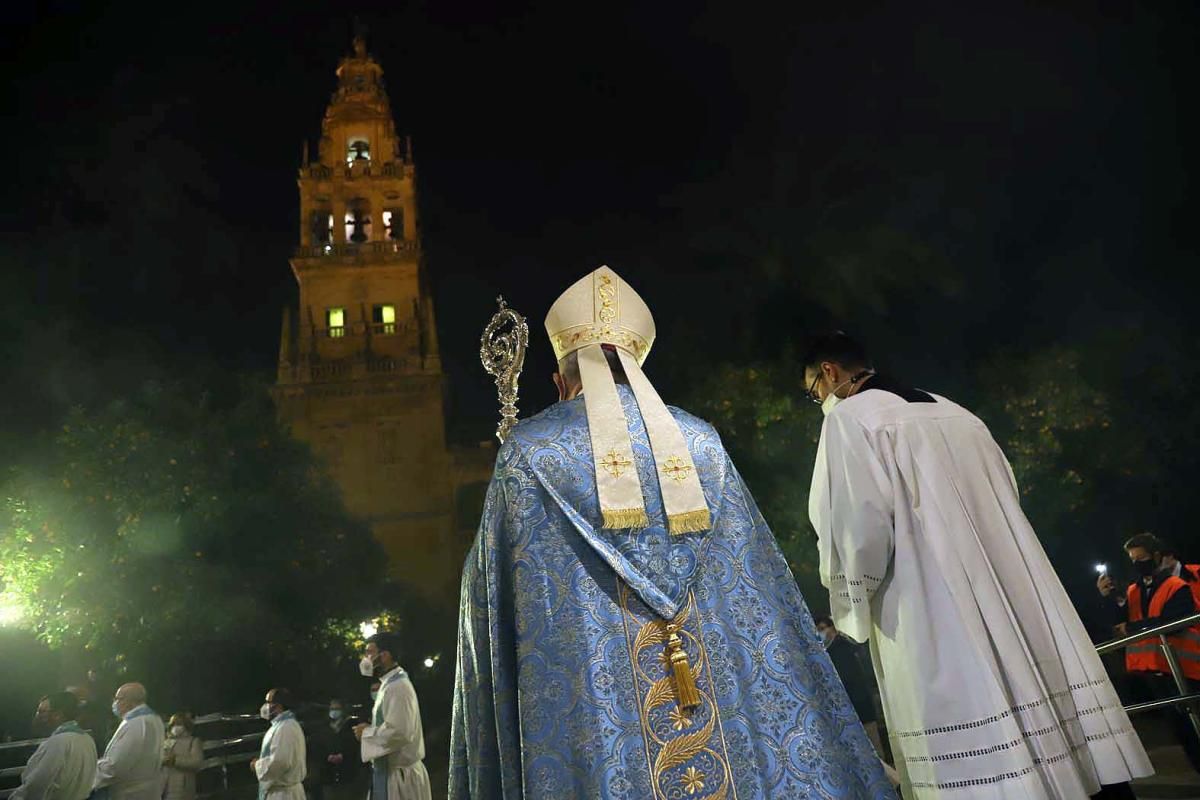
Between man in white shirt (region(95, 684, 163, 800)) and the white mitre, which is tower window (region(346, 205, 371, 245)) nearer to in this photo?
man in white shirt (region(95, 684, 163, 800))

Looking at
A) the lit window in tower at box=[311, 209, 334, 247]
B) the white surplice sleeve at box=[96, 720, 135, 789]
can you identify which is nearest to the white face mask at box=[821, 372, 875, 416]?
the white surplice sleeve at box=[96, 720, 135, 789]

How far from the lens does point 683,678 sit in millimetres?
1973

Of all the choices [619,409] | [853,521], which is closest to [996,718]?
[853,521]

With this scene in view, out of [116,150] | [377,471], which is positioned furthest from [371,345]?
[116,150]

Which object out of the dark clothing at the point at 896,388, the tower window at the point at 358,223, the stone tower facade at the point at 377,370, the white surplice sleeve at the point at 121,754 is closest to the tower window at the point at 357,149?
the stone tower facade at the point at 377,370

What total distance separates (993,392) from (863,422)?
32.5 ft

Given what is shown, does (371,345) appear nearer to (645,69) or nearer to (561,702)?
(645,69)

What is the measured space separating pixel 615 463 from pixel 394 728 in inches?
199

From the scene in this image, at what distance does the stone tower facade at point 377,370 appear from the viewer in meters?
20.8

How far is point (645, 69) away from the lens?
14633 mm

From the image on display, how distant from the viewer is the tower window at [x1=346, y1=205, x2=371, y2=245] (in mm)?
25047

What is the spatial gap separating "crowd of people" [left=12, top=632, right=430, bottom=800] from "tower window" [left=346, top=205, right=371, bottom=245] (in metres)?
19.2

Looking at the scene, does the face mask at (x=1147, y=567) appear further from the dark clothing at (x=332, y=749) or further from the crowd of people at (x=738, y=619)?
the dark clothing at (x=332, y=749)

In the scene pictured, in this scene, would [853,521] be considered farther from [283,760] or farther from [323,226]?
[323,226]
